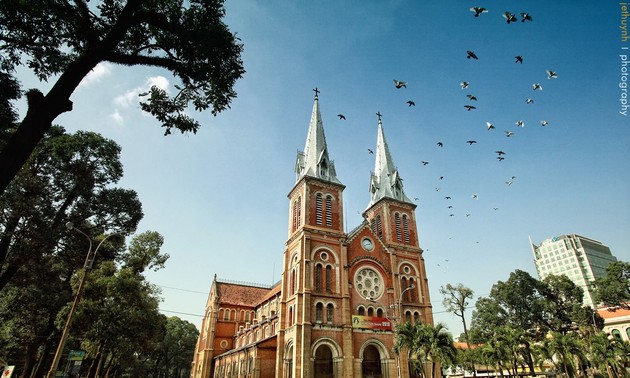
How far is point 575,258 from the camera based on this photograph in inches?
5138

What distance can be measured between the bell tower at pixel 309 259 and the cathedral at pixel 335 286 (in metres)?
0.09

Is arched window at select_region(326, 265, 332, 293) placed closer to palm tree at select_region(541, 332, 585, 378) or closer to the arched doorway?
the arched doorway

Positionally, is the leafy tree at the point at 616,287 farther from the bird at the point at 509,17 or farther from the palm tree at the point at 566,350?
the bird at the point at 509,17

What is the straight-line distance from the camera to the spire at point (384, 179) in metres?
43.6

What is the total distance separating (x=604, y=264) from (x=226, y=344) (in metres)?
150

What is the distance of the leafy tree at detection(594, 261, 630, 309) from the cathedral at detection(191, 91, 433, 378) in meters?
25.1

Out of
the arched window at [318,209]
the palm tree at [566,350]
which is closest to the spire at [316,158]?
the arched window at [318,209]

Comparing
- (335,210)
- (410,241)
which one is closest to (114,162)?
(335,210)

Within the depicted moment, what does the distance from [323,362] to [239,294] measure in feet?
97.4

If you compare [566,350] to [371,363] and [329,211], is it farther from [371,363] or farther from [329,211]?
[329,211]

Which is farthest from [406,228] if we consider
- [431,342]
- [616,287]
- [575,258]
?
[575,258]

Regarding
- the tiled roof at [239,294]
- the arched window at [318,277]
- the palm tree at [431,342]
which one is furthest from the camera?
the tiled roof at [239,294]

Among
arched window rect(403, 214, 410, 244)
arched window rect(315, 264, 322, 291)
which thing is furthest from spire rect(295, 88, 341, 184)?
arched window rect(315, 264, 322, 291)

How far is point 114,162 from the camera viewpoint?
21328mm
